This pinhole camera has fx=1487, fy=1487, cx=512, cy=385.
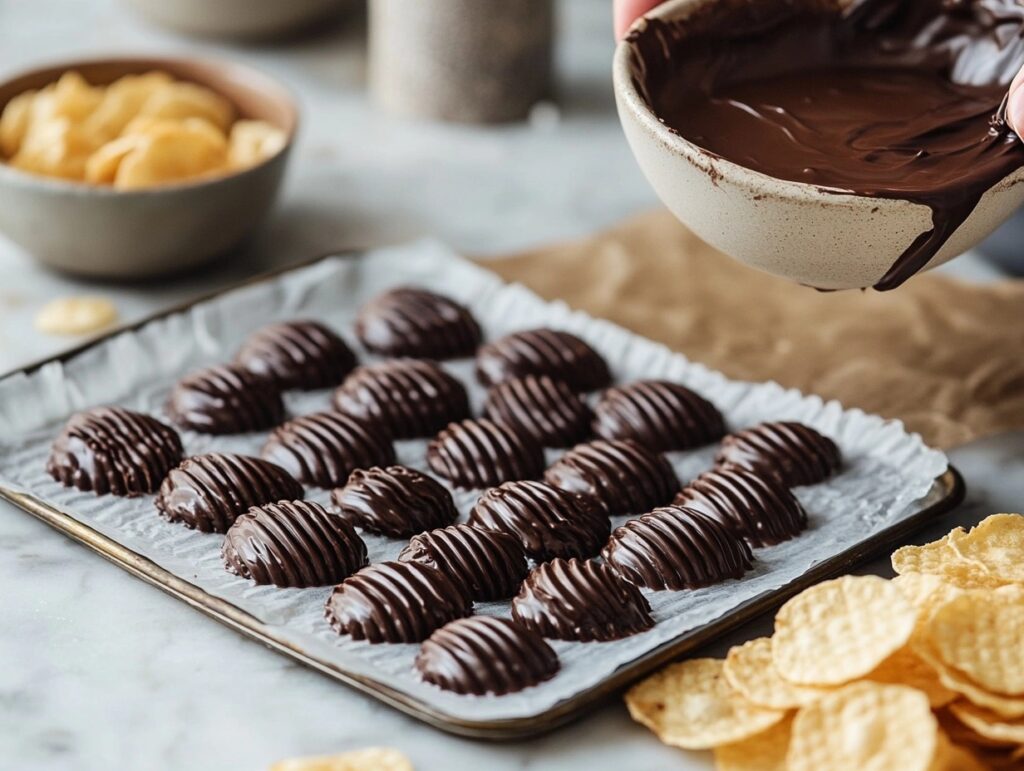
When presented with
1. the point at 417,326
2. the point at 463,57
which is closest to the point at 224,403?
the point at 417,326

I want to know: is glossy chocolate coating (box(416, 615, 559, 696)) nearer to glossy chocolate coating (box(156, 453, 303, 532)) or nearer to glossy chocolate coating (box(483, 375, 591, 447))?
glossy chocolate coating (box(156, 453, 303, 532))

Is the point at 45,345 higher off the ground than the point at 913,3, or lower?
lower

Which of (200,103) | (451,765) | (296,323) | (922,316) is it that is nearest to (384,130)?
(200,103)

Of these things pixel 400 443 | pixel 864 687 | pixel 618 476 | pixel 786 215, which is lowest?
pixel 400 443

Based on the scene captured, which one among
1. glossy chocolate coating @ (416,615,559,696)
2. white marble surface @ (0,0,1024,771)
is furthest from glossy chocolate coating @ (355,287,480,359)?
glossy chocolate coating @ (416,615,559,696)

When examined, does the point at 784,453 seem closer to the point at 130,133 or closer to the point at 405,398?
the point at 405,398

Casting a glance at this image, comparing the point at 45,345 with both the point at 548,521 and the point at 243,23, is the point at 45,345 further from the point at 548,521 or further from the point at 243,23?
the point at 243,23

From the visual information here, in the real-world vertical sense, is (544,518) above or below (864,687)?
below
